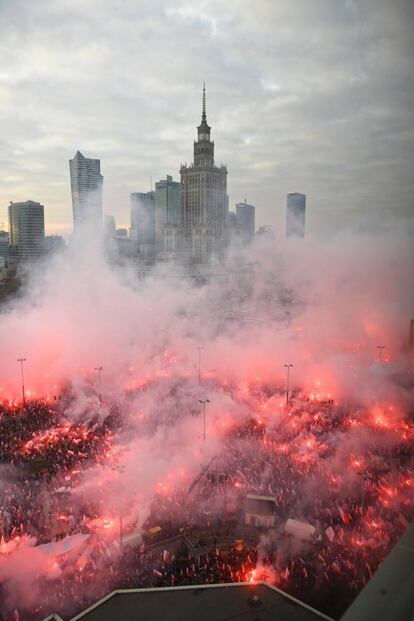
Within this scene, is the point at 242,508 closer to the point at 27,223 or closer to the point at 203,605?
the point at 203,605

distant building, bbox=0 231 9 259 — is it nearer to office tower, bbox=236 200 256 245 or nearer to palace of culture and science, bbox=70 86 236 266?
palace of culture and science, bbox=70 86 236 266

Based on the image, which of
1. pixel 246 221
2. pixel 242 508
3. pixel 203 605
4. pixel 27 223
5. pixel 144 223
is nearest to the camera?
pixel 203 605

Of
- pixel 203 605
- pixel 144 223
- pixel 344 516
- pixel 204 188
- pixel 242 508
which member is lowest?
pixel 242 508

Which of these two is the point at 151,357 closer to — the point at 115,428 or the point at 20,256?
the point at 115,428

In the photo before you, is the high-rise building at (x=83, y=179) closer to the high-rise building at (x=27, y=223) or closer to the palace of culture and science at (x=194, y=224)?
the high-rise building at (x=27, y=223)

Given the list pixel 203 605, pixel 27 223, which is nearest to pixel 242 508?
pixel 203 605

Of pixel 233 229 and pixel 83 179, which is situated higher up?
pixel 83 179
